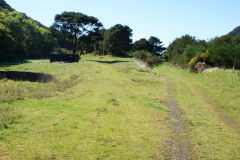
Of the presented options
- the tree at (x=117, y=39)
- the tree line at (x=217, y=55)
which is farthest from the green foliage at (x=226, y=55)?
the tree at (x=117, y=39)

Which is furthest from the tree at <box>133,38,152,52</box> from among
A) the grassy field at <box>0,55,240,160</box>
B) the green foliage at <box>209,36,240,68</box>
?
the grassy field at <box>0,55,240,160</box>

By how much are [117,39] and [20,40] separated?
35269 mm

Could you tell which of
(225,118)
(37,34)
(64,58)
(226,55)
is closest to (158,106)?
(225,118)

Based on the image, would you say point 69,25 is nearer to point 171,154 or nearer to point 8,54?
point 8,54

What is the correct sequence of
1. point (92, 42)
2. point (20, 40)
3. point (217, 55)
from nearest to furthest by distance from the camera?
point (217, 55) → point (20, 40) → point (92, 42)

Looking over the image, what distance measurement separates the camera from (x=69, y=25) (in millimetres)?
47219

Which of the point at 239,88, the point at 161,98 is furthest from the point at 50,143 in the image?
the point at 239,88

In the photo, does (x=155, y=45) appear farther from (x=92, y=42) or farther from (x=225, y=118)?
(x=225, y=118)

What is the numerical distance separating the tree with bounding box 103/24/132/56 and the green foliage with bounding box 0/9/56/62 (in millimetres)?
20977

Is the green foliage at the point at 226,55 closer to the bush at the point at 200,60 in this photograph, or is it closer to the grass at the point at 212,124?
the bush at the point at 200,60

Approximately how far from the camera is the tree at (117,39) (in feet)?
232

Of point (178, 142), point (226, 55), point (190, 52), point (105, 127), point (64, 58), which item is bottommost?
point (178, 142)

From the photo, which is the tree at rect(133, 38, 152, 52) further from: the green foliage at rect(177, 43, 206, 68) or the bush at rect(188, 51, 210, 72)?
the bush at rect(188, 51, 210, 72)

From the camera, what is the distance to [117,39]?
71.1 m
